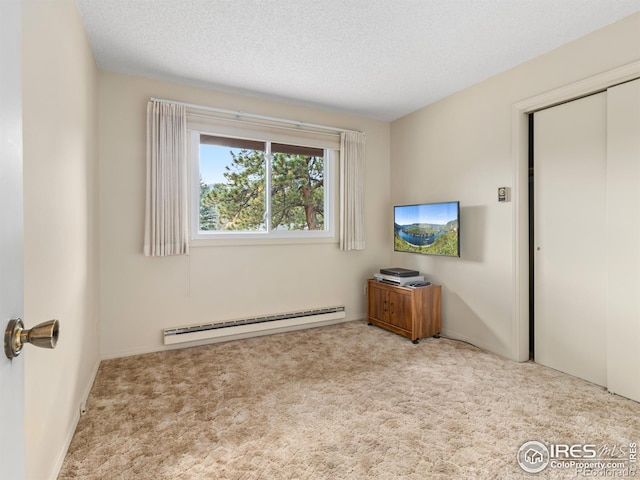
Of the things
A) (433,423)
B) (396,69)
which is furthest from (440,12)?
(433,423)

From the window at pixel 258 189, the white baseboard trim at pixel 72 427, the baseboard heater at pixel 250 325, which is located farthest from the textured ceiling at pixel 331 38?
the white baseboard trim at pixel 72 427

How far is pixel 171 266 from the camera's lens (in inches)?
129

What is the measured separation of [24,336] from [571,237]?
3.27 meters

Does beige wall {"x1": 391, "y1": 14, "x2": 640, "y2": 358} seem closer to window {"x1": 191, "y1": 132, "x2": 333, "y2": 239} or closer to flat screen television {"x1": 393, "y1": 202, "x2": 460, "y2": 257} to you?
flat screen television {"x1": 393, "y1": 202, "x2": 460, "y2": 257}

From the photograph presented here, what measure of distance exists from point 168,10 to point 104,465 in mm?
2679

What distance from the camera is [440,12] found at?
223 cm

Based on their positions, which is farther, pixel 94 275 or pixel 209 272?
pixel 209 272

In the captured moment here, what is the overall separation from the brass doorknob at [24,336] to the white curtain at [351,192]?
11.4 ft

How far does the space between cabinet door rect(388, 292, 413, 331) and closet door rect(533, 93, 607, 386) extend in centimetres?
112

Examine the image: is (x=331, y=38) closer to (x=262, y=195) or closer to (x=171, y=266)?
(x=262, y=195)

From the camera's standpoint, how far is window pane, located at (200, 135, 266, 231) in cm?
A: 350

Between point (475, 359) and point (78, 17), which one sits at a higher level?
point (78, 17)

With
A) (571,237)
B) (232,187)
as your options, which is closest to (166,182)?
(232,187)

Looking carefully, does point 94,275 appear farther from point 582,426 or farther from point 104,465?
point 582,426
